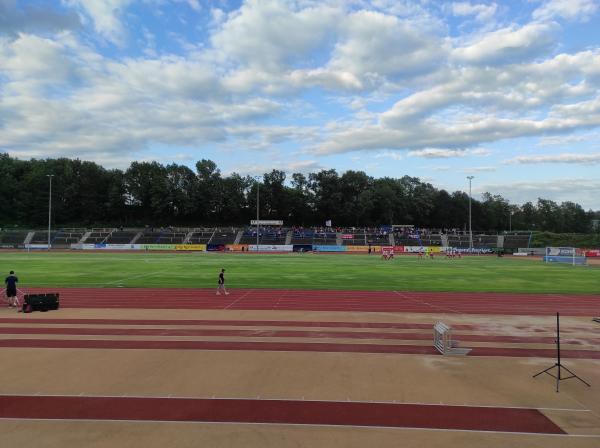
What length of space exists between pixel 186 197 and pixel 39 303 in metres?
103

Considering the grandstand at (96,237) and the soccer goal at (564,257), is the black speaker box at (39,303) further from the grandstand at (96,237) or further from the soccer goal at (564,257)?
the grandstand at (96,237)

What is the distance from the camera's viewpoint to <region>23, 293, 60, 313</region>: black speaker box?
17891mm

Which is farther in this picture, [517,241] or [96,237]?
[96,237]

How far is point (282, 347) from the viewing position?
12.5m

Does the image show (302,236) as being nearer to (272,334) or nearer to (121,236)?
(121,236)

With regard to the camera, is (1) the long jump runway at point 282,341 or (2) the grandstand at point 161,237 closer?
(1) the long jump runway at point 282,341

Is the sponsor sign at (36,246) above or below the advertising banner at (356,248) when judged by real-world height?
below

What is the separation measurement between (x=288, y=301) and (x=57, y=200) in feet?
368

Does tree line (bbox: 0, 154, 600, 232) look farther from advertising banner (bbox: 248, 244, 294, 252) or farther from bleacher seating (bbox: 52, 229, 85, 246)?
advertising banner (bbox: 248, 244, 294, 252)

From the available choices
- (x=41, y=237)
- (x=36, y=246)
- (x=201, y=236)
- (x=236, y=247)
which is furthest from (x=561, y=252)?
(x=41, y=237)

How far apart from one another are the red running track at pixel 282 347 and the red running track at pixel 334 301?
6267 millimetres

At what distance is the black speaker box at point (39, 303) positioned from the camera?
58.7ft

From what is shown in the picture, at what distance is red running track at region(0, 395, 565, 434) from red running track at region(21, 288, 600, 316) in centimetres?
1082

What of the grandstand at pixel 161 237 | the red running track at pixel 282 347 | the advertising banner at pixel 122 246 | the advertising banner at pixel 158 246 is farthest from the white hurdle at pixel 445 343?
the grandstand at pixel 161 237
